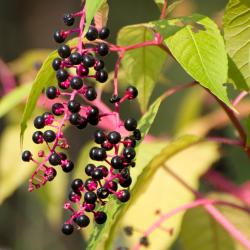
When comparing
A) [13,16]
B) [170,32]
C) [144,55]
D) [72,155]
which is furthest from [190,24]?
[13,16]

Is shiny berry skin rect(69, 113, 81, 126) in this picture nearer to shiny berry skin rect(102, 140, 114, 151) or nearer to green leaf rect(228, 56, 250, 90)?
shiny berry skin rect(102, 140, 114, 151)

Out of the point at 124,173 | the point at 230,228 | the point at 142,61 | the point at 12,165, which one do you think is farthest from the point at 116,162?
the point at 12,165

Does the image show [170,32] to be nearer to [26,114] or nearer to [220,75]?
[220,75]

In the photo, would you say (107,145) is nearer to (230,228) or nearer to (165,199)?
(230,228)

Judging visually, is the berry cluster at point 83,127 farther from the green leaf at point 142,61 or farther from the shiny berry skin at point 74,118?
the green leaf at point 142,61

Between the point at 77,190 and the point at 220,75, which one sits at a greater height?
the point at 220,75

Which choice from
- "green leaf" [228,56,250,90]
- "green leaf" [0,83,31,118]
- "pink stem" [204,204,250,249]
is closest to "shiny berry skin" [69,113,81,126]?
"green leaf" [228,56,250,90]
